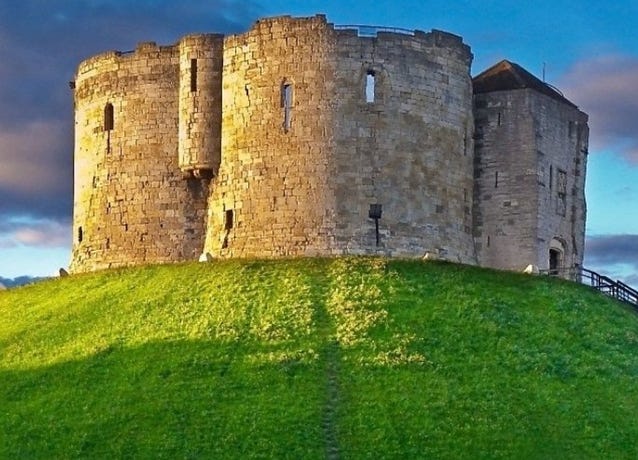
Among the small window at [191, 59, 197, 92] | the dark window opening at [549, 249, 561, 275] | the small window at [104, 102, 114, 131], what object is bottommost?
the dark window opening at [549, 249, 561, 275]

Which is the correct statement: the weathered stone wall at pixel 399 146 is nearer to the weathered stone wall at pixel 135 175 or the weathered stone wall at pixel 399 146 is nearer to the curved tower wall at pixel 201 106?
the curved tower wall at pixel 201 106

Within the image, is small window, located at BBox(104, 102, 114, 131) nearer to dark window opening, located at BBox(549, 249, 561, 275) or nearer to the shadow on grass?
the shadow on grass

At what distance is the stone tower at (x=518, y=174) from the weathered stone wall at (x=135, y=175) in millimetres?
8903

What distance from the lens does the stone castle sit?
44500 mm

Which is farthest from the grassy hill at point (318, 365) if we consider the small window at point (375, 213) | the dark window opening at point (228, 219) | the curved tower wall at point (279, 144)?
the dark window opening at point (228, 219)

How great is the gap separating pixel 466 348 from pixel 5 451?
1177 cm

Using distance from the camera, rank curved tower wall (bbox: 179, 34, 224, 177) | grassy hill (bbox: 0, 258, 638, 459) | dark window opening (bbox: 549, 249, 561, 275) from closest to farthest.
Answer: grassy hill (bbox: 0, 258, 638, 459)
curved tower wall (bbox: 179, 34, 224, 177)
dark window opening (bbox: 549, 249, 561, 275)

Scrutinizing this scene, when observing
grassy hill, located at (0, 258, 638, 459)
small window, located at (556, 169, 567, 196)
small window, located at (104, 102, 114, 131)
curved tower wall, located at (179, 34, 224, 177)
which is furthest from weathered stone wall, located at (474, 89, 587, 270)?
small window, located at (104, 102, 114, 131)

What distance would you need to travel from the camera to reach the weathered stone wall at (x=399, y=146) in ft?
145

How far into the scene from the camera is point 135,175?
47.9 meters

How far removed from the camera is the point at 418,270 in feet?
142

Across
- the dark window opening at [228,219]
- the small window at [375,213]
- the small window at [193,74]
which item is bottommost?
the dark window opening at [228,219]

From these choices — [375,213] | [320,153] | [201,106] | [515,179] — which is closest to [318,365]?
[375,213]

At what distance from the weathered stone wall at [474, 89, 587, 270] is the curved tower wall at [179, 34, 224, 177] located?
8.30 m
